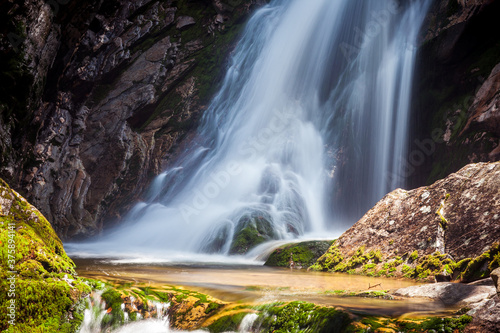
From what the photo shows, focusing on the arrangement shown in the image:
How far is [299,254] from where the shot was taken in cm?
995

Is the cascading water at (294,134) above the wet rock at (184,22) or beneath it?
beneath

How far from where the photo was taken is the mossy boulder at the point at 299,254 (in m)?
9.70

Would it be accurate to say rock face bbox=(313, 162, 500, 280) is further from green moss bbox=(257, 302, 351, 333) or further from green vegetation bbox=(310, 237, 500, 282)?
green moss bbox=(257, 302, 351, 333)

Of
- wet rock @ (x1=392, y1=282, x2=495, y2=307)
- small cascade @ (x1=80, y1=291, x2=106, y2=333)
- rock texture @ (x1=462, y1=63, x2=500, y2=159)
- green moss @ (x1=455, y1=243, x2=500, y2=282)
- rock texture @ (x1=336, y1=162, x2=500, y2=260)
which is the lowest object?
small cascade @ (x1=80, y1=291, x2=106, y2=333)

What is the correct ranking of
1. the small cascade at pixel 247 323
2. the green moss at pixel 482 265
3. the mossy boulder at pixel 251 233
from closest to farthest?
1. the small cascade at pixel 247 323
2. the green moss at pixel 482 265
3. the mossy boulder at pixel 251 233

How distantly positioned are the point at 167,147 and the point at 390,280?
2045 centimetres

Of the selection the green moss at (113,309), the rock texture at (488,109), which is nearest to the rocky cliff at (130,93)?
the rock texture at (488,109)

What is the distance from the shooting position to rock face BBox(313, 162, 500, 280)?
5.77 meters

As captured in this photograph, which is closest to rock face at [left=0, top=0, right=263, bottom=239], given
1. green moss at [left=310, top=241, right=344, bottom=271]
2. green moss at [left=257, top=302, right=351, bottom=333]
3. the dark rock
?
green moss at [left=310, top=241, right=344, bottom=271]

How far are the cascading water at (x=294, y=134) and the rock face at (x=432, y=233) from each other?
623 cm

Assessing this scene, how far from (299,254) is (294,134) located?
17231 mm

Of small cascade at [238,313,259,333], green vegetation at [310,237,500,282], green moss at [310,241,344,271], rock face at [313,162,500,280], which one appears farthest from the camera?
green moss at [310,241,344,271]

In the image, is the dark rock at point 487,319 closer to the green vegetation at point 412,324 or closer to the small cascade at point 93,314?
the green vegetation at point 412,324

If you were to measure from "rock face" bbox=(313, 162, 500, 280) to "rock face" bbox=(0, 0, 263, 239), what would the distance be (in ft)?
43.5
